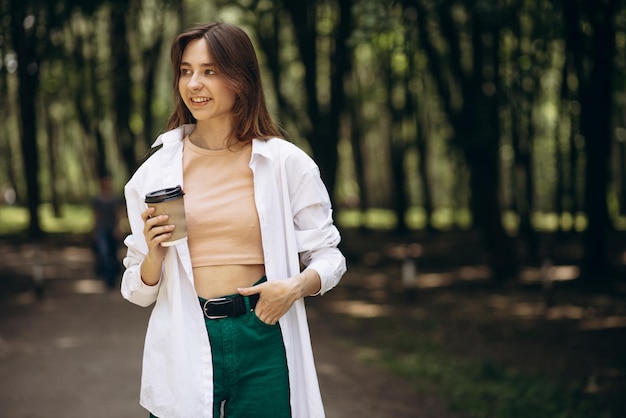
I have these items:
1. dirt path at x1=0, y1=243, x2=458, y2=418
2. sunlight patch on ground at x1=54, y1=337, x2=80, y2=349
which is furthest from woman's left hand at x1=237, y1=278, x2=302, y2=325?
sunlight patch on ground at x1=54, y1=337, x2=80, y2=349

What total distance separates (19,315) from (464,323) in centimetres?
663

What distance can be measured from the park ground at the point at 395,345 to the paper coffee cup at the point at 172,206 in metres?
4.86

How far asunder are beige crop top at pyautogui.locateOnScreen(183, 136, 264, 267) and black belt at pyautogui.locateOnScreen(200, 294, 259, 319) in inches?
4.8

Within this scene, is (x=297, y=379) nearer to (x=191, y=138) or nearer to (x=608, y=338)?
(x=191, y=138)

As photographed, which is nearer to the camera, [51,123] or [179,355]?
[179,355]

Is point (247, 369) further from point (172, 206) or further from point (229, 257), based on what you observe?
point (172, 206)

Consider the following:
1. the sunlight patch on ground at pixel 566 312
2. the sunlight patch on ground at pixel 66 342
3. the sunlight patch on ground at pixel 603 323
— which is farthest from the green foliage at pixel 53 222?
the sunlight patch on ground at pixel 603 323

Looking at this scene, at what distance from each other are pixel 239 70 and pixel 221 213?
490 mm

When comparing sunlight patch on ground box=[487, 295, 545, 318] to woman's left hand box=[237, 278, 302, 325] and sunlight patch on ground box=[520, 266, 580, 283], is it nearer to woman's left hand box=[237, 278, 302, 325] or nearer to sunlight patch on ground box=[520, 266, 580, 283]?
sunlight patch on ground box=[520, 266, 580, 283]

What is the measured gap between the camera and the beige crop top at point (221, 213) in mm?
2764

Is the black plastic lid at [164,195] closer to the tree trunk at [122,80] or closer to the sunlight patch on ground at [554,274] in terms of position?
the sunlight patch on ground at [554,274]

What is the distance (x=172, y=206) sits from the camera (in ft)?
8.43

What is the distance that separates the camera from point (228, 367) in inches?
108

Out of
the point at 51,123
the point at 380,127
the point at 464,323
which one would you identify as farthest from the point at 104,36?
the point at 464,323
